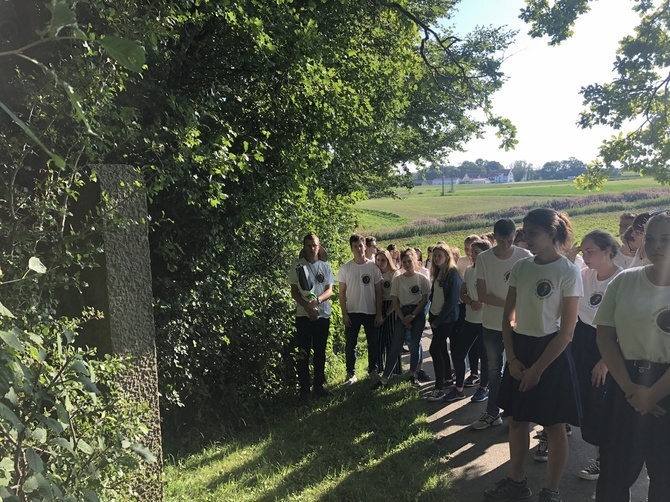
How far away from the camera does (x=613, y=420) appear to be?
2.54 meters

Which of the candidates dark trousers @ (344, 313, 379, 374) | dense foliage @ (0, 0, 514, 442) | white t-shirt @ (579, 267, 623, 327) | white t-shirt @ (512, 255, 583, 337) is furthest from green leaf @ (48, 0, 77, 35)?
dark trousers @ (344, 313, 379, 374)

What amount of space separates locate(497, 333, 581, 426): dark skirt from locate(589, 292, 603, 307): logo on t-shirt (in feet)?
3.08

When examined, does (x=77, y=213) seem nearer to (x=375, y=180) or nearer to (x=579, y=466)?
(x=579, y=466)

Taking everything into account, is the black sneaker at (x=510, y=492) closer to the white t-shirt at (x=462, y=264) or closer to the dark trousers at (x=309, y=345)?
the dark trousers at (x=309, y=345)

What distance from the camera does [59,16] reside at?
77 cm

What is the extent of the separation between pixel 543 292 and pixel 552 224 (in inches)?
18.7

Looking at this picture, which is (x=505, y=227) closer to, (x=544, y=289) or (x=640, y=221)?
(x=544, y=289)

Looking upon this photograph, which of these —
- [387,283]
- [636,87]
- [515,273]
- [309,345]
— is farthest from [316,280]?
[636,87]

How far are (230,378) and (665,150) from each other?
13.7 m

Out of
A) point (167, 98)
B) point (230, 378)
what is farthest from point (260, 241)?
point (167, 98)

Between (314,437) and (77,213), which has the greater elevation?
(77,213)

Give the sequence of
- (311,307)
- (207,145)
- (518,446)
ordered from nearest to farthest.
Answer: (518,446)
(207,145)
(311,307)

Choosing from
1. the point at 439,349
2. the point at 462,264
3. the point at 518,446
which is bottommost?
the point at 518,446

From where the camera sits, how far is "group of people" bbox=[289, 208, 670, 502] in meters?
2.43
